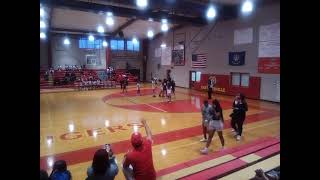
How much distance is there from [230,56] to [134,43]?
1662 cm

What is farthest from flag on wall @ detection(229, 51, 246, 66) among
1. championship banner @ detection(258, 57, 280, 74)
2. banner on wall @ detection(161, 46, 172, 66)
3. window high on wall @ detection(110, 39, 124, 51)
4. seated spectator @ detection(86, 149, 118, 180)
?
seated spectator @ detection(86, 149, 118, 180)

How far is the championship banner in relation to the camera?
17280mm

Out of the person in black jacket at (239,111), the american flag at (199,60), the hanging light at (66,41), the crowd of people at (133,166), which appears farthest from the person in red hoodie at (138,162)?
the hanging light at (66,41)

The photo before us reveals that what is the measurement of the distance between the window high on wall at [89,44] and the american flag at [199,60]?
13.3m

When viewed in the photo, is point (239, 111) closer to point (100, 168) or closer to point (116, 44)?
point (100, 168)

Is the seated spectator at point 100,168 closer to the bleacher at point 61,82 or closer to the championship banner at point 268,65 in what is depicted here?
the championship banner at point 268,65

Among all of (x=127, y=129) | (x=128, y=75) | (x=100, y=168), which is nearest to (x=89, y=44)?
(x=128, y=75)

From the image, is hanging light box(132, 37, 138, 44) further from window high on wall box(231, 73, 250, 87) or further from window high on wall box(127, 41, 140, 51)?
window high on wall box(231, 73, 250, 87)

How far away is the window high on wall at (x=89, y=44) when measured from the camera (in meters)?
31.6

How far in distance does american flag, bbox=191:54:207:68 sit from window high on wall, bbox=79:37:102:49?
13278mm

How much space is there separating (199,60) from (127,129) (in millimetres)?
15373
